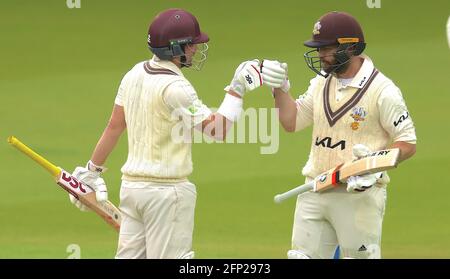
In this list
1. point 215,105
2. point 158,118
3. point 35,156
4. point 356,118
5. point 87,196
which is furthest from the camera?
point 215,105

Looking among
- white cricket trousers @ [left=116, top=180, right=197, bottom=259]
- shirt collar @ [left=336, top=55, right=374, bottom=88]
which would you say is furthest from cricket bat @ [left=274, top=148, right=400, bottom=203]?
white cricket trousers @ [left=116, top=180, right=197, bottom=259]

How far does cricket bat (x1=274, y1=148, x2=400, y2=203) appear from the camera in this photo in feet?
29.3

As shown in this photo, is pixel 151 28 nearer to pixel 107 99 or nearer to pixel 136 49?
pixel 107 99

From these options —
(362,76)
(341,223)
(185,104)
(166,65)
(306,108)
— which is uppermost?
(166,65)

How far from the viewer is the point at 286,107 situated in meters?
9.65

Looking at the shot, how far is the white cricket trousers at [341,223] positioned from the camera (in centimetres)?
927

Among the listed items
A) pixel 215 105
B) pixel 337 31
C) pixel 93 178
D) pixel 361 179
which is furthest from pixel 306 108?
pixel 215 105

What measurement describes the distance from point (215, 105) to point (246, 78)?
7.25m

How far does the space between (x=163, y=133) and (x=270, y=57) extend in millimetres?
9059

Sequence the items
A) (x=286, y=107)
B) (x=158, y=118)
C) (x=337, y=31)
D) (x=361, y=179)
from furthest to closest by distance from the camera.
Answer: (x=286, y=107)
(x=337, y=31)
(x=158, y=118)
(x=361, y=179)

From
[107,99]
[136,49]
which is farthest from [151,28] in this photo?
[136,49]

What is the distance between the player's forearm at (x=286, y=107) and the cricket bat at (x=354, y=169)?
0.54 metres

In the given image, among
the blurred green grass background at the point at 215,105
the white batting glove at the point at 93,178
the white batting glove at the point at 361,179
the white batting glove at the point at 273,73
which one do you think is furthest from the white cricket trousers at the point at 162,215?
the blurred green grass background at the point at 215,105

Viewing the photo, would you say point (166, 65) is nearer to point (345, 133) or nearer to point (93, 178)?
point (93, 178)
